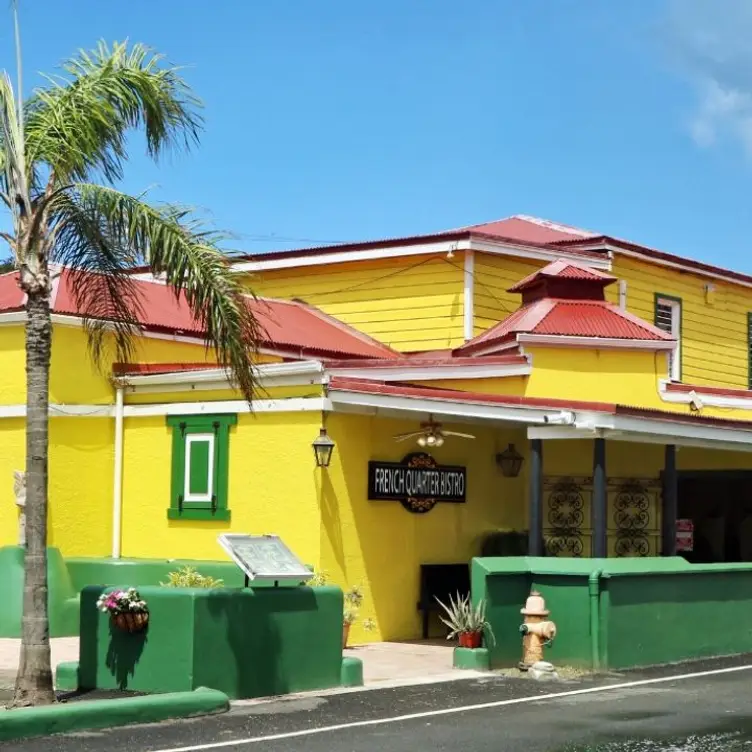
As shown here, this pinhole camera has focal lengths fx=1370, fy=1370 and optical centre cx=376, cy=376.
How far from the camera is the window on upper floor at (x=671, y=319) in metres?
25.2

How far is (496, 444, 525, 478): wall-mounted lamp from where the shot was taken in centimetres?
1847

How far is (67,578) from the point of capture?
57.4ft

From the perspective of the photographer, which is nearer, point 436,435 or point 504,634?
point 504,634

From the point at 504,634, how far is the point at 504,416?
2.68 meters

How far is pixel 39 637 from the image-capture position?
11289 millimetres

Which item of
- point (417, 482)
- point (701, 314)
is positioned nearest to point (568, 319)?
point (417, 482)

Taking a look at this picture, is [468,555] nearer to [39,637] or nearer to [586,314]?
[586,314]

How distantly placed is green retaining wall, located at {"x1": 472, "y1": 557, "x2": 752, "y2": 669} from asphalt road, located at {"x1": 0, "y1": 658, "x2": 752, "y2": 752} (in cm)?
88

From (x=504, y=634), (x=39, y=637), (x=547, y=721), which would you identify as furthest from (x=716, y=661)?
(x=39, y=637)

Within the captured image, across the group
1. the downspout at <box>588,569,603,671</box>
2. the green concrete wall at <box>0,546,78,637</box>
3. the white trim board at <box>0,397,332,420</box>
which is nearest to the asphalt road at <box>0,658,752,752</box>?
the downspout at <box>588,569,603,671</box>

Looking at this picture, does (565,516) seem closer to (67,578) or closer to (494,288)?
(494,288)

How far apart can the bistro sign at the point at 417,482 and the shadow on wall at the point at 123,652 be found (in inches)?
202

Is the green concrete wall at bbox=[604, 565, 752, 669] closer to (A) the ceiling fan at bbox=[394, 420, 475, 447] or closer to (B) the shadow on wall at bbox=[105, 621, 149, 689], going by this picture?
(A) the ceiling fan at bbox=[394, 420, 475, 447]

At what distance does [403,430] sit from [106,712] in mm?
7379
